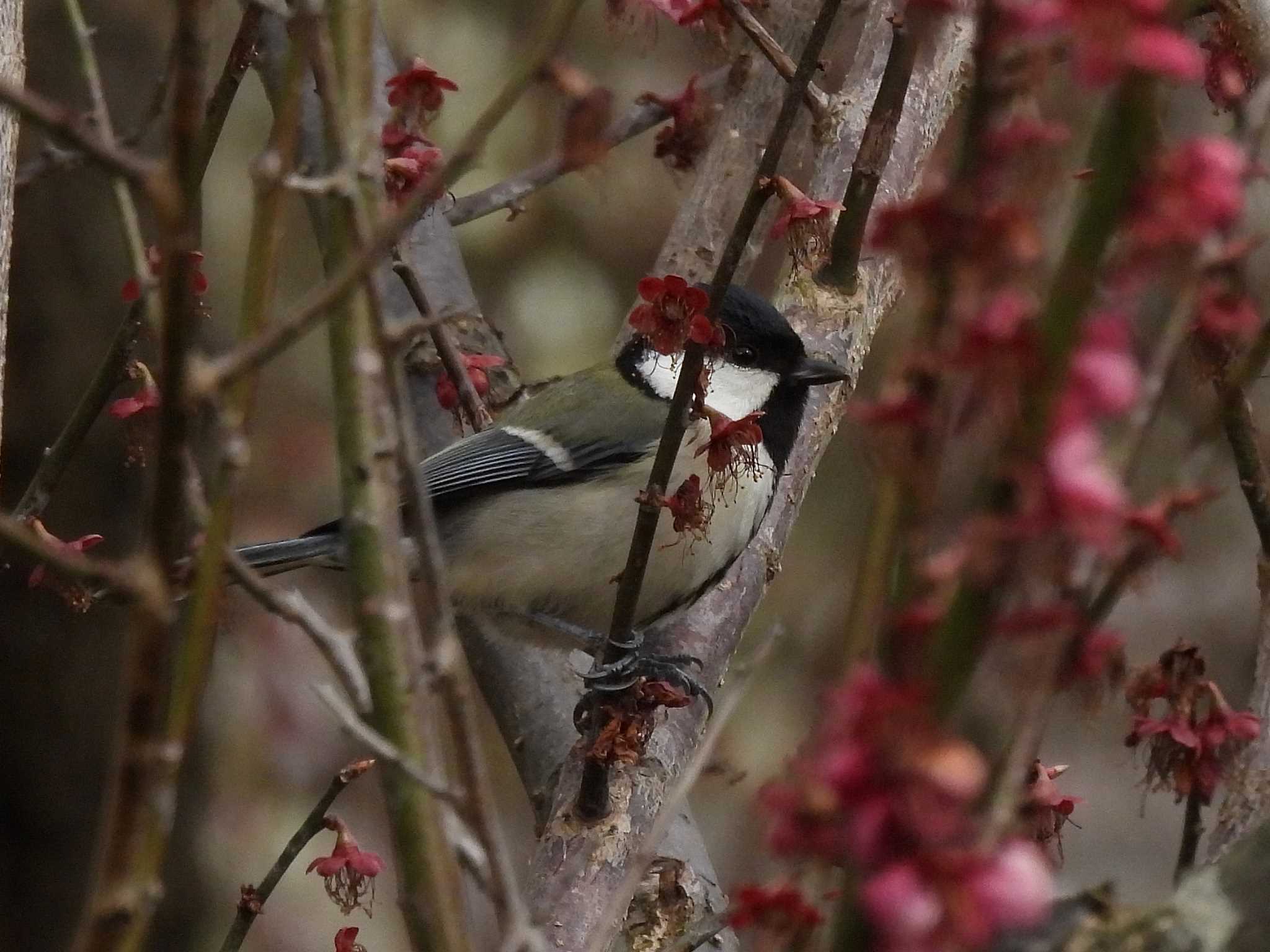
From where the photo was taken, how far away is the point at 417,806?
0.89m

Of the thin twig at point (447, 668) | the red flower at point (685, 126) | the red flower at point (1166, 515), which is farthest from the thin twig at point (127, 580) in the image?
the red flower at point (685, 126)

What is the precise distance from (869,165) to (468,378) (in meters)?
0.81

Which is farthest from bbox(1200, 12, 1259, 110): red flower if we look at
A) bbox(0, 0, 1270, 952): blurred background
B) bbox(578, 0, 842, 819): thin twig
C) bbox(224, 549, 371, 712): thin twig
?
bbox(0, 0, 1270, 952): blurred background

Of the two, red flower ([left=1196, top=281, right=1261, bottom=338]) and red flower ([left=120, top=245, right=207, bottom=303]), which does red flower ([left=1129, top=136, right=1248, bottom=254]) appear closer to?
red flower ([left=1196, top=281, right=1261, bottom=338])

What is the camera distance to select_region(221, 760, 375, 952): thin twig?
61.2 inches

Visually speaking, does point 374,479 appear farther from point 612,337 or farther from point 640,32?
point 612,337

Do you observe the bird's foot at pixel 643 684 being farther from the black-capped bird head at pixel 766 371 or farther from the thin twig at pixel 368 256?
the thin twig at pixel 368 256

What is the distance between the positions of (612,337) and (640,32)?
2.90 m

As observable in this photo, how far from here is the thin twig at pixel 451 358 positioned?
2273mm

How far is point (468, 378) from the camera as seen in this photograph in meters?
2.62

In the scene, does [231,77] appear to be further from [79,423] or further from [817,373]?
[817,373]

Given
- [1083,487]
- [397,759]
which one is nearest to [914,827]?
[1083,487]

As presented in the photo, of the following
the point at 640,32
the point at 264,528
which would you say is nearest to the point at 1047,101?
the point at 640,32

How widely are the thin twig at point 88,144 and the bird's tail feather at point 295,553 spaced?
186 cm
